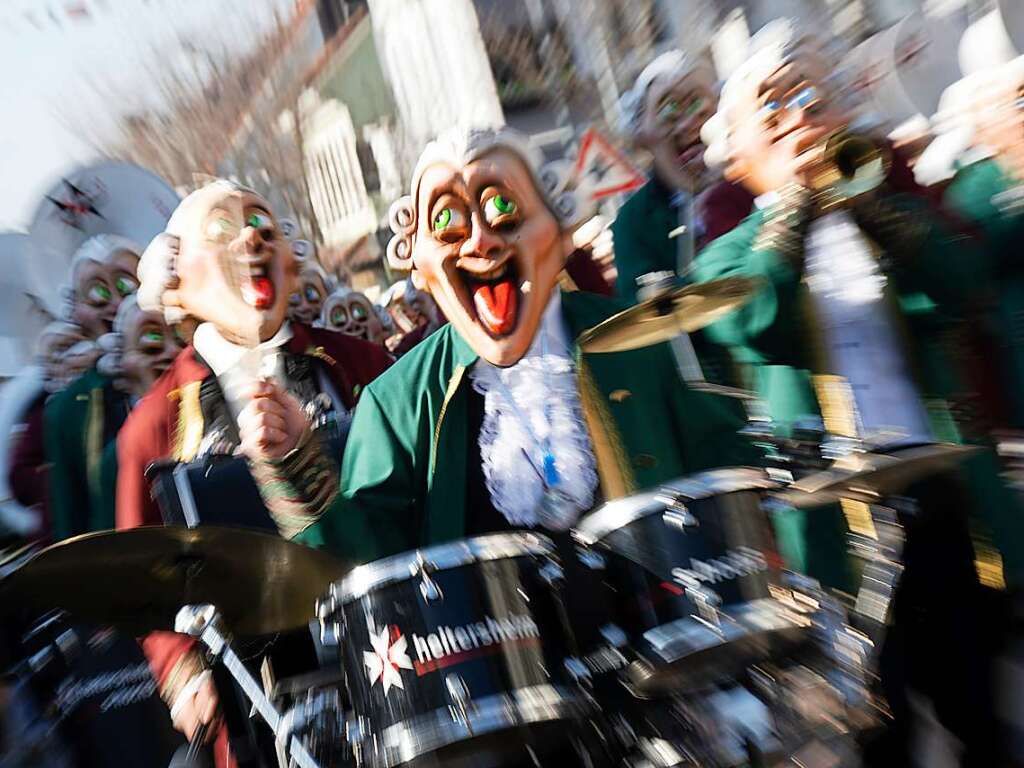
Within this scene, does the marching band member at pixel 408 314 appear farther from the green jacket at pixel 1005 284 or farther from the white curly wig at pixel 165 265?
the green jacket at pixel 1005 284

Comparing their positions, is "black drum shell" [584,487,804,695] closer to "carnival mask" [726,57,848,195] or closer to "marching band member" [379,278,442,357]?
"carnival mask" [726,57,848,195]

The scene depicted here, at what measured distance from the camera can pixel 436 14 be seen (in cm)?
917

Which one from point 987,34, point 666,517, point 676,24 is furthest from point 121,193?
point 676,24

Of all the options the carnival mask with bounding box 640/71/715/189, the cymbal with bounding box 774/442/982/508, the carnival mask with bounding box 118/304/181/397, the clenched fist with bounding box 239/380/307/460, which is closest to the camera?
the cymbal with bounding box 774/442/982/508

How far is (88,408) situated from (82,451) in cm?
15

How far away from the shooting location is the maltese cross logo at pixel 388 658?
182 cm

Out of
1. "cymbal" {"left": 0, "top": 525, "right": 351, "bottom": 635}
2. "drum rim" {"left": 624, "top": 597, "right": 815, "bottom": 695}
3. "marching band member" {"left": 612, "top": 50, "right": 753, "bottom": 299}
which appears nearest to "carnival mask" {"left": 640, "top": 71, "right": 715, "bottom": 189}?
"marching band member" {"left": 612, "top": 50, "right": 753, "bottom": 299}

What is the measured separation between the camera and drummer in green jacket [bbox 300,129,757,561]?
9.07ft

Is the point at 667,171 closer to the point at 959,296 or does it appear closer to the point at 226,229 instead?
the point at 959,296

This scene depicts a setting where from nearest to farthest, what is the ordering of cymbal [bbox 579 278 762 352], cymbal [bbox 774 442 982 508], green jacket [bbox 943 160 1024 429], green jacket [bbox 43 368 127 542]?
cymbal [bbox 774 442 982 508], cymbal [bbox 579 278 762 352], green jacket [bbox 943 160 1024 429], green jacket [bbox 43 368 127 542]

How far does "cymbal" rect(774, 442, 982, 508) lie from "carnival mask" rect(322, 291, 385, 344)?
2265 millimetres

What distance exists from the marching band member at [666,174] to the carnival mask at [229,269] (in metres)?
1.30

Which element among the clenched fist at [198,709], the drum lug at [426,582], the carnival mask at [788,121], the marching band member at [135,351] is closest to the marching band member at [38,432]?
the marching band member at [135,351]

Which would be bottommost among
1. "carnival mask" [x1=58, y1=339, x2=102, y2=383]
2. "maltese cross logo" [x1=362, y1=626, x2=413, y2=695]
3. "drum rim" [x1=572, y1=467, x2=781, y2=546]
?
"maltese cross logo" [x1=362, y1=626, x2=413, y2=695]
